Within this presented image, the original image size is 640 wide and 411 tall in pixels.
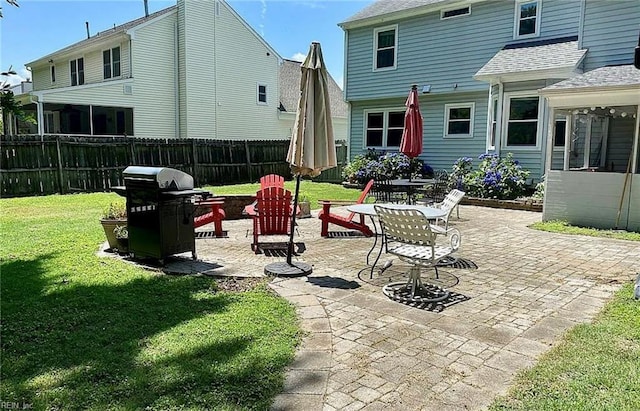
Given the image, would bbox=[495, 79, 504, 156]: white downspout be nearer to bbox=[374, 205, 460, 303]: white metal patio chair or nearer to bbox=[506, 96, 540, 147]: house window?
bbox=[506, 96, 540, 147]: house window

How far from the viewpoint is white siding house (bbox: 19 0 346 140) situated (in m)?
20.6

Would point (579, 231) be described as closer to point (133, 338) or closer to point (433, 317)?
point (433, 317)

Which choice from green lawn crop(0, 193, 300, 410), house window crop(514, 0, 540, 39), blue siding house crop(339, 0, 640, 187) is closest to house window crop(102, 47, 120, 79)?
blue siding house crop(339, 0, 640, 187)

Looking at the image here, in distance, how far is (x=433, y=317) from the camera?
426 centimetres

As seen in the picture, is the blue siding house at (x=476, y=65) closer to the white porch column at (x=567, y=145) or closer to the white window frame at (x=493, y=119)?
the white window frame at (x=493, y=119)

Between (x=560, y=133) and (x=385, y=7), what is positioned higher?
(x=385, y=7)

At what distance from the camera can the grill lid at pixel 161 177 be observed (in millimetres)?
5656

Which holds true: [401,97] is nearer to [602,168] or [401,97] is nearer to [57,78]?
[602,168]

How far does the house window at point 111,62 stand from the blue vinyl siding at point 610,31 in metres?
19.5

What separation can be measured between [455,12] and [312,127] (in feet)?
42.0

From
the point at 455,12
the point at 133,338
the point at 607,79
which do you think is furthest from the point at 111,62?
the point at 133,338

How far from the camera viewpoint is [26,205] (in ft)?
38.9

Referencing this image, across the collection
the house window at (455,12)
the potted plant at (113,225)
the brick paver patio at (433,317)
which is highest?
the house window at (455,12)

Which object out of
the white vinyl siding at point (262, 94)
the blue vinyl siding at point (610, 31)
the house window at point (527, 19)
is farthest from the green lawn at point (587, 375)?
the white vinyl siding at point (262, 94)
